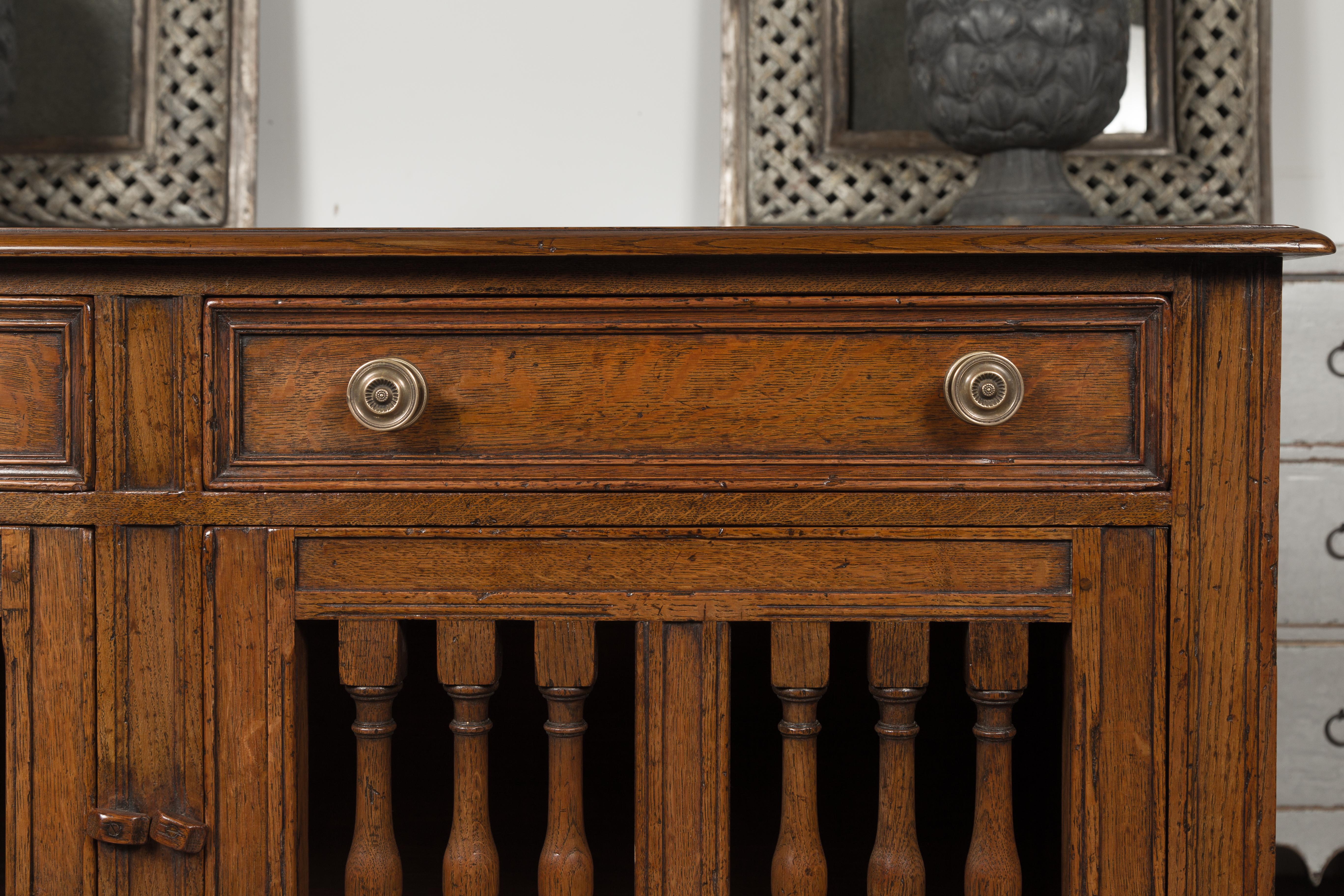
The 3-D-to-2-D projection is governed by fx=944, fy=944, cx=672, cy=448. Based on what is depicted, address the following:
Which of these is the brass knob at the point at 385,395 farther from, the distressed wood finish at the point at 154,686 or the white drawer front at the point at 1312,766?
the white drawer front at the point at 1312,766

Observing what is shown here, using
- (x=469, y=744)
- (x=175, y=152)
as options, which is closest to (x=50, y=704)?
(x=469, y=744)

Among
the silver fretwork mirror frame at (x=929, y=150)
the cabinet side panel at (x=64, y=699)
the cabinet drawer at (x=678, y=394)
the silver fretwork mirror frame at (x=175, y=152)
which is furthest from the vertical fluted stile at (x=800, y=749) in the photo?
the silver fretwork mirror frame at (x=175, y=152)

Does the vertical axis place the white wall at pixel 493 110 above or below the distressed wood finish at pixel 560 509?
above

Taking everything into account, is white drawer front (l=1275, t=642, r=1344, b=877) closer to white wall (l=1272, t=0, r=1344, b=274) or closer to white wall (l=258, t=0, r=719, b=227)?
white wall (l=1272, t=0, r=1344, b=274)

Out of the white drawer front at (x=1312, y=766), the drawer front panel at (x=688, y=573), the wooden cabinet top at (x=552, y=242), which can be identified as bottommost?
the white drawer front at (x=1312, y=766)

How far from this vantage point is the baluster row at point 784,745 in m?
0.61

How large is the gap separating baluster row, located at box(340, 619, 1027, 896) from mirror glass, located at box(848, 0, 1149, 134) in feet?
2.08

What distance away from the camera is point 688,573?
0.60 metres

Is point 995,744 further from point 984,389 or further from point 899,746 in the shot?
point 984,389

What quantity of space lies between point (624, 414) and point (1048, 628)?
45 cm

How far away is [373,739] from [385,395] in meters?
0.23

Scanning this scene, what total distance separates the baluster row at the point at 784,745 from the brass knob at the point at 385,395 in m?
0.13

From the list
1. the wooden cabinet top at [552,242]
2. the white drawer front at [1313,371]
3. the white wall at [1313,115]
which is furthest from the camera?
the white wall at [1313,115]

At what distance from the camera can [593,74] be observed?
3.56 ft
